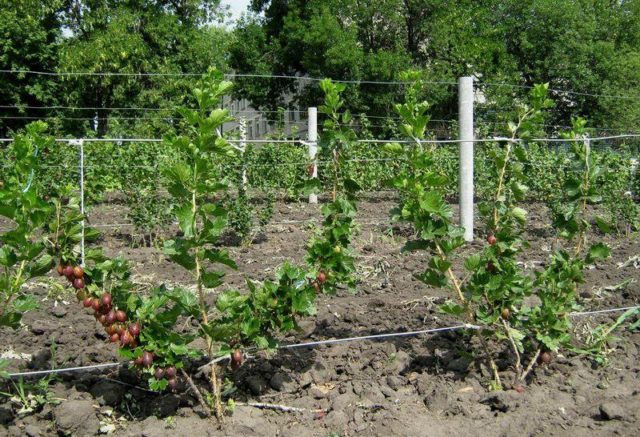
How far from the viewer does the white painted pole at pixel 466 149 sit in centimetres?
735

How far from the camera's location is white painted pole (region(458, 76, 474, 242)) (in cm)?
735

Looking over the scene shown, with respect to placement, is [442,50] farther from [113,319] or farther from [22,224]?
[22,224]

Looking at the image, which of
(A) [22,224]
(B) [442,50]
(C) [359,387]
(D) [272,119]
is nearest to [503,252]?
(C) [359,387]

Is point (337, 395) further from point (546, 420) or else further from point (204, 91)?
point (204, 91)

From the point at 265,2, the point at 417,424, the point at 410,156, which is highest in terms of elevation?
the point at 265,2

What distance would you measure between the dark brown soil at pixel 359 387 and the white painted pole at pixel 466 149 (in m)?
2.32

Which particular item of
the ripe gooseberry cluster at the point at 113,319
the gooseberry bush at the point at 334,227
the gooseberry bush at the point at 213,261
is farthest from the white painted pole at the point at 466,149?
the ripe gooseberry cluster at the point at 113,319

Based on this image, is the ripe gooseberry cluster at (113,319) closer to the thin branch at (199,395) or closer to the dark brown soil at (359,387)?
the thin branch at (199,395)

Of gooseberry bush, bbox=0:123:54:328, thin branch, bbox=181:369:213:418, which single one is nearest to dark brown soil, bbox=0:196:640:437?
thin branch, bbox=181:369:213:418

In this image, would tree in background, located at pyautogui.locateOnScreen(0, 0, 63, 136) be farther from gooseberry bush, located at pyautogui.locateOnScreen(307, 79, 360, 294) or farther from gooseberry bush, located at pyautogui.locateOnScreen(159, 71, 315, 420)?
gooseberry bush, located at pyautogui.locateOnScreen(159, 71, 315, 420)

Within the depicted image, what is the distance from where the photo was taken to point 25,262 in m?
3.19

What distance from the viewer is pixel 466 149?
739 cm

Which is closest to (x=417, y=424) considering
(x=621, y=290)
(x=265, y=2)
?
(x=621, y=290)

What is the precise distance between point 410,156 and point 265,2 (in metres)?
28.9
